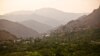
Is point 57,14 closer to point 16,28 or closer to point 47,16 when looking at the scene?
point 47,16

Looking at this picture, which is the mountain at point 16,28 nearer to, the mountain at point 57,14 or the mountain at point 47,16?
the mountain at point 47,16

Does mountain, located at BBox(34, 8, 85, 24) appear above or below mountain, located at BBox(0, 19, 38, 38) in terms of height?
above

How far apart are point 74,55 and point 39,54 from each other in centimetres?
602

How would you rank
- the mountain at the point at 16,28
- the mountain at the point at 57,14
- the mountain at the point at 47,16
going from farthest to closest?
the mountain at the point at 57,14
the mountain at the point at 47,16
the mountain at the point at 16,28

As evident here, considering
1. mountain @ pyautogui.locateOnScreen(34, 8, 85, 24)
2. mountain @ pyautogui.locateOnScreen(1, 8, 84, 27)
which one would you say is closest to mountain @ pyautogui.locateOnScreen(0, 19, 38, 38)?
mountain @ pyautogui.locateOnScreen(1, 8, 84, 27)

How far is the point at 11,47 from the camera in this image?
1898 inches

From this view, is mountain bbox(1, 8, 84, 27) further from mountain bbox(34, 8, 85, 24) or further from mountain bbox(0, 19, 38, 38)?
mountain bbox(0, 19, 38, 38)

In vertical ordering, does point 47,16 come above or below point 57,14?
below

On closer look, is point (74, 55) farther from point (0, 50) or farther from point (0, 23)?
point (0, 23)

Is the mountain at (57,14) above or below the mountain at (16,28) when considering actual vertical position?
above

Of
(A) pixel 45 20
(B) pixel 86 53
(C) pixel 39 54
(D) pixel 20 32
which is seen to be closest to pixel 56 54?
(C) pixel 39 54

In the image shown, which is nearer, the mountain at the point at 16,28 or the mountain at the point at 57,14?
the mountain at the point at 16,28

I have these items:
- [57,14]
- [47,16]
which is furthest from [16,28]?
[57,14]

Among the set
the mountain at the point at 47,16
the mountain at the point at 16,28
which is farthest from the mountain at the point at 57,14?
the mountain at the point at 16,28
